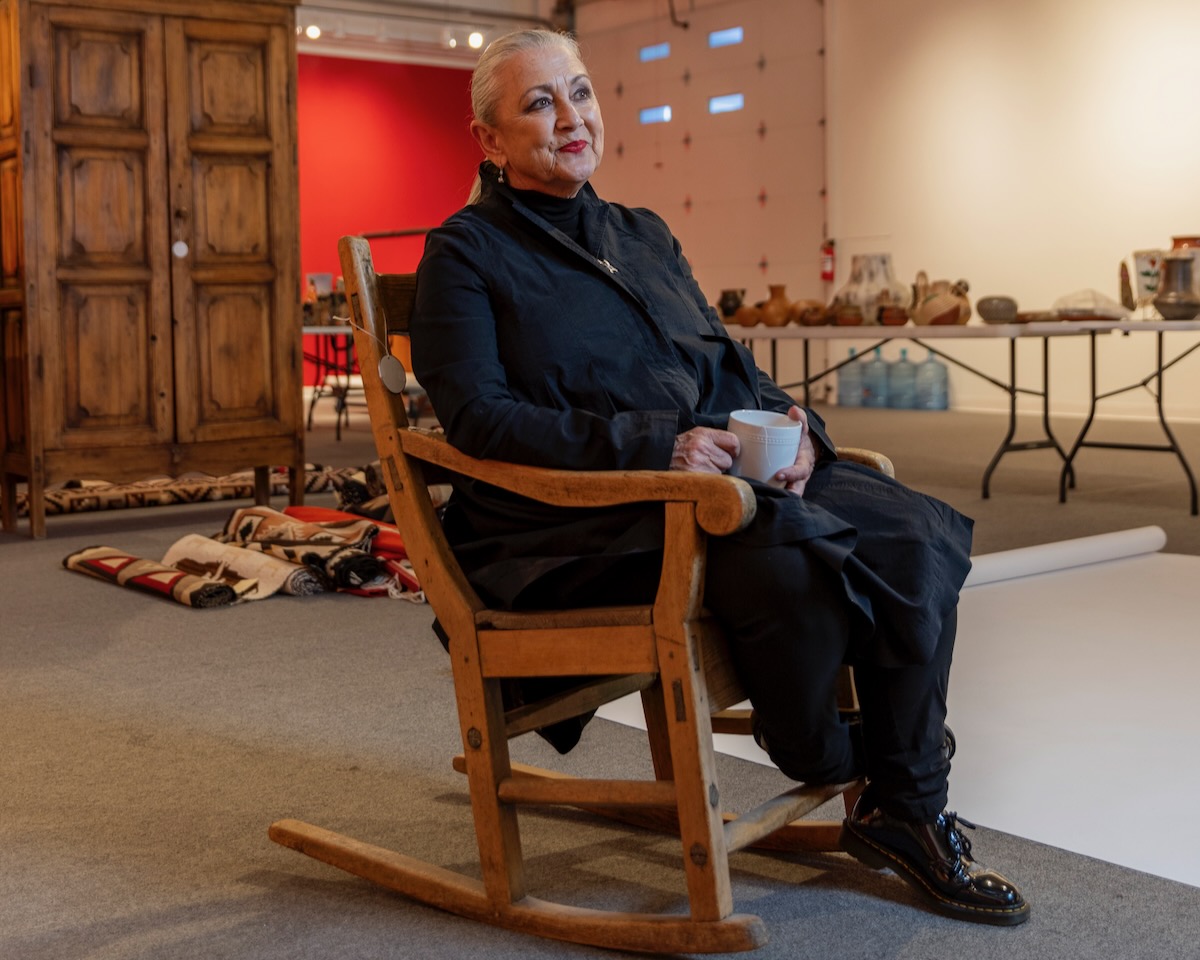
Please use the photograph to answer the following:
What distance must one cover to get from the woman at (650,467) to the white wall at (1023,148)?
7713mm

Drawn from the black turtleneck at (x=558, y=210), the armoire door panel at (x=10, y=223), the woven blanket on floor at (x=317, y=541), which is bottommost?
the woven blanket on floor at (x=317, y=541)

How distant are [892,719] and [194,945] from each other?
0.86 m

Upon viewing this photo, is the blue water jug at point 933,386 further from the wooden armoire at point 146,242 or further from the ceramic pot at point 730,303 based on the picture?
the wooden armoire at point 146,242

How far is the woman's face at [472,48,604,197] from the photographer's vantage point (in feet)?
6.34

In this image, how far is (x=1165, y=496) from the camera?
5859 mm

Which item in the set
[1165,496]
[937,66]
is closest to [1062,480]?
[1165,496]

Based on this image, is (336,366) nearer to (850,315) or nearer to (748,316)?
(748,316)

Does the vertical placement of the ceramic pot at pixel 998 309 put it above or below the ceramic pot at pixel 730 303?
below

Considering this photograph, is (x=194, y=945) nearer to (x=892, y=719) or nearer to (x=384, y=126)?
(x=892, y=719)

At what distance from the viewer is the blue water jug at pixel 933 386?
10617mm

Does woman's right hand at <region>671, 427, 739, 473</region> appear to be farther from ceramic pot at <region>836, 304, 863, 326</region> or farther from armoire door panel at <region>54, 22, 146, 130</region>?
ceramic pot at <region>836, 304, 863, 326</region>

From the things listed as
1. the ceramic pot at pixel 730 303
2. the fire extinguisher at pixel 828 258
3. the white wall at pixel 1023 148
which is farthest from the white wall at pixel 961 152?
the ceramic pot at pixel 730 303

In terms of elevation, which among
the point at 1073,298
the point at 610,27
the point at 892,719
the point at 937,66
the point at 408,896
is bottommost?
the point at 408,896

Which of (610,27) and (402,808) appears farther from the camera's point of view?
(610,27)
